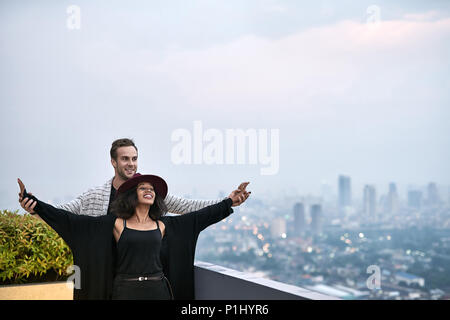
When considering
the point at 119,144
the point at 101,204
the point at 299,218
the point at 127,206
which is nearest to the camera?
the point at 127,206

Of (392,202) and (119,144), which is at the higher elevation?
(119,144)

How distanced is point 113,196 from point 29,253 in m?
1.21

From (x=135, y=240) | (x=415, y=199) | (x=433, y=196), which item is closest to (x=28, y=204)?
(x=135, y=240)

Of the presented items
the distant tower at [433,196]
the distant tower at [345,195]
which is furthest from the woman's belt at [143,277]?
the distant tower at [433,196]

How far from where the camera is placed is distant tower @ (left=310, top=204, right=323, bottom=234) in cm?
2277

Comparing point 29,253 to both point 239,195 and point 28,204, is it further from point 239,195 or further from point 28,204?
point 239,195

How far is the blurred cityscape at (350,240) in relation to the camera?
20250 millimetres

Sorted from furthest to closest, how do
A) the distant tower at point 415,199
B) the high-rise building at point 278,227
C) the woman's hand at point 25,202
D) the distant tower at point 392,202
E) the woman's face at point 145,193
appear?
the distant tower at point 392,202 → the distant tower at point 415,199 → the high-rise building at point 278,227 → the woman's face at point 145,193 → the woman's hand at point 25,202

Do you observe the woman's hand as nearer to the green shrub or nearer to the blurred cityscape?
the green shrub

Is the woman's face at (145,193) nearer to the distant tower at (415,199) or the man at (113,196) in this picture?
the man at (113,196)

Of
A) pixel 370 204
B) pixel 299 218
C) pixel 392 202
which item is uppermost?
pixel 392 202

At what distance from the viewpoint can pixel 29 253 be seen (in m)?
3.95

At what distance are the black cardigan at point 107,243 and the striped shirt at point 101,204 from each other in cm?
21
